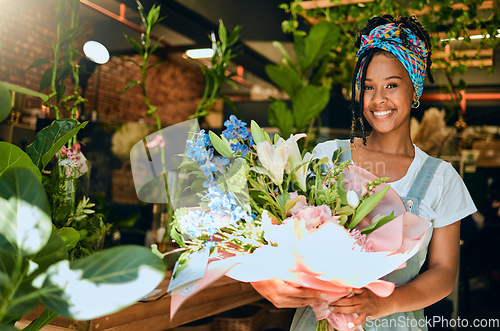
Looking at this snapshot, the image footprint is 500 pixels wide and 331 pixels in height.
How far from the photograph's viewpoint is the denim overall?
3.59 feet

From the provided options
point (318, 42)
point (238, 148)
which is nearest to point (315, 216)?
point (238, 148)

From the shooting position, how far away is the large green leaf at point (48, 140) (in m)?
0.75

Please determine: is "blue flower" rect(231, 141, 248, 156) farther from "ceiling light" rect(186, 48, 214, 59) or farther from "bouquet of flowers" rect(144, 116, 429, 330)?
"ceiling light" rect(186, 48, 214, 59)

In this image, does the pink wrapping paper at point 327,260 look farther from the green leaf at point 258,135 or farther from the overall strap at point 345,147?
the overall strap at point 345,147

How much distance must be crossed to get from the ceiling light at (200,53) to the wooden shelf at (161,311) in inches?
89.8

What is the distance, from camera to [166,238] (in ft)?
6.91

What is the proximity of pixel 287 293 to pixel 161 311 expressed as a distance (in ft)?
2.62

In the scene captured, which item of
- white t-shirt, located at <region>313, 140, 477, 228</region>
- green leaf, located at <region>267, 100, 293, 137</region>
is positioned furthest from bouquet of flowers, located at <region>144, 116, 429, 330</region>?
green leaf, located at <region>267, 100, 293, 137</region>

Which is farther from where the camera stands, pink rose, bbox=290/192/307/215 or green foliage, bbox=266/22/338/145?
green foliage, bbox=266/22/338/145

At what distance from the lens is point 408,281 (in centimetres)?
111

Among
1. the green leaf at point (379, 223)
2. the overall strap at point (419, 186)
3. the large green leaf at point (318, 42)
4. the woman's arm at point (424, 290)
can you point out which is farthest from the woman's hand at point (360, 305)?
the large green leaf at point (318, 42)

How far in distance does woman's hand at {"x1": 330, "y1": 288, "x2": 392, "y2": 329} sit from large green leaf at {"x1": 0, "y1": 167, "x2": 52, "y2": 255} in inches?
22.7

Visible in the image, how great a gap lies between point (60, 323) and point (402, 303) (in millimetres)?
965

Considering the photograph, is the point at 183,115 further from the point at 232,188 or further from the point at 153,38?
the point at 232,188
